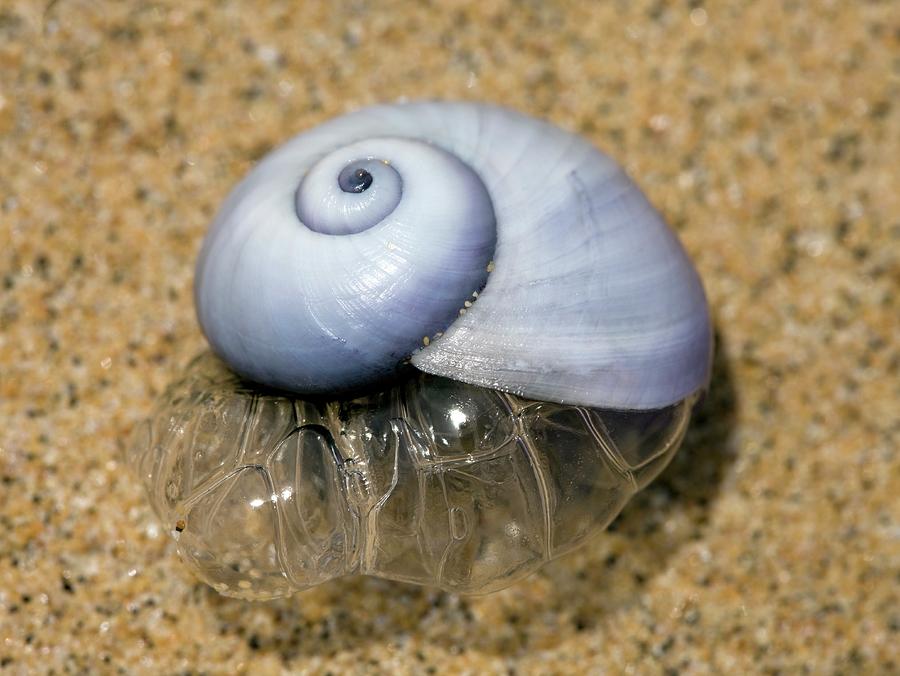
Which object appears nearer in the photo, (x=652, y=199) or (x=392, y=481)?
(x=392, y=481)

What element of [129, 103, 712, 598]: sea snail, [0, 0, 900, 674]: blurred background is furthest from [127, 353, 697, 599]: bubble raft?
[0, 0, 900, 674]: blurred background

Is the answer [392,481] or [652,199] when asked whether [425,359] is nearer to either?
[392,481]

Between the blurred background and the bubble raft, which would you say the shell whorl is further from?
the blurred background

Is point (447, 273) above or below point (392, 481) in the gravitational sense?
above

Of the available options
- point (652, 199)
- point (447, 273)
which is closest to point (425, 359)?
point (447, 273)

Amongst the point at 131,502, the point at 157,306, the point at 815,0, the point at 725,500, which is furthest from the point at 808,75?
the point at 131,502

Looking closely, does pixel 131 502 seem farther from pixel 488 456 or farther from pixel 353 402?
pixel 488 456

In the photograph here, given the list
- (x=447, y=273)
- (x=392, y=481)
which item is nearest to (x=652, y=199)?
(x=447, y=273)
